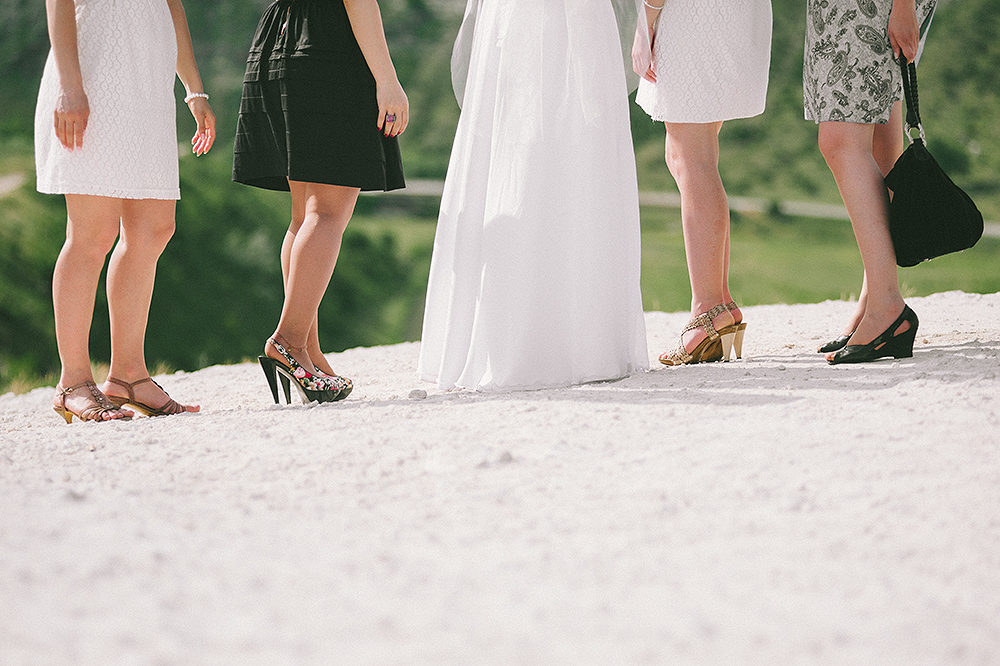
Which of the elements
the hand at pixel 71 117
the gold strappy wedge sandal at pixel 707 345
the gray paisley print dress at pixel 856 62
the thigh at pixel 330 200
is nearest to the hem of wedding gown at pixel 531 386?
the gold strappy wedge sandal at pixel 707 345

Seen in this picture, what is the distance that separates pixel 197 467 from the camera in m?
1.71

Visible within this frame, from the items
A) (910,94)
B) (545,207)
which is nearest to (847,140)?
(910,94)

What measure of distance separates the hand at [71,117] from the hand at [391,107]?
78cm

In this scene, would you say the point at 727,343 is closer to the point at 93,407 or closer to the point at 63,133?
the point at 93,407

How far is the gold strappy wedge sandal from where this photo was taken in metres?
2.75

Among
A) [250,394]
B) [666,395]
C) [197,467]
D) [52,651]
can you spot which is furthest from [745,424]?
[250,394]

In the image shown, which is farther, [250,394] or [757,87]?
[250,394]

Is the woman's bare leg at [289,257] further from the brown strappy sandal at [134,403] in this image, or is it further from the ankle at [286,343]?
the brown strappy sandal at [134,403]

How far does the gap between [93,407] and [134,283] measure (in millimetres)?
368

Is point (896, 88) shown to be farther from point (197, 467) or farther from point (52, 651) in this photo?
point (52, 651)

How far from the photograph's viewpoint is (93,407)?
2424mm

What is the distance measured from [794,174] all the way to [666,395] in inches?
461

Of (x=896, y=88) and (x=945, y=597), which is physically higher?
(x=896, y=88)

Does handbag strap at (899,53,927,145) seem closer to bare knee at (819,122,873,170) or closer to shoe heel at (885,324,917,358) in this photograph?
bare knee at (819,122,873,170)
